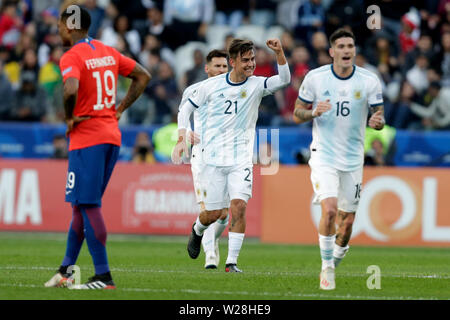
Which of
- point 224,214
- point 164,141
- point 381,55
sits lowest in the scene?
point 224,214

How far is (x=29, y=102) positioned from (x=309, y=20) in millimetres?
6728

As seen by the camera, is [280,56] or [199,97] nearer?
[280,56]

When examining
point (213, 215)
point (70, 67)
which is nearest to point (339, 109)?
point (213, 215)

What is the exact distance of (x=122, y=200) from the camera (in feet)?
64.7

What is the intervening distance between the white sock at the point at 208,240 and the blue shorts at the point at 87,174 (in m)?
3.83

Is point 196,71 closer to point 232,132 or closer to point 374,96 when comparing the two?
point 232,132

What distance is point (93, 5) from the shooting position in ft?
82.6

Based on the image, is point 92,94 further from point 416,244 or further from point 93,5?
point 93,5

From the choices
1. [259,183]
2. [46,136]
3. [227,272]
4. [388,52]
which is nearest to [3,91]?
[46,136]

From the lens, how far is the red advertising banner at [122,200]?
1952 cm

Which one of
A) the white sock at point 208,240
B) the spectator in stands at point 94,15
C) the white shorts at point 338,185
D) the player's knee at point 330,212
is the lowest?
the white sock at point 208,240

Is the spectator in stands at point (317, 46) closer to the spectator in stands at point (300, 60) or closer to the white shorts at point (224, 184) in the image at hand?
the spectator in stands at point (300, 60)

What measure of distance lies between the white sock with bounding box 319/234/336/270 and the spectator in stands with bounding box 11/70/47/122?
1372 centimetres

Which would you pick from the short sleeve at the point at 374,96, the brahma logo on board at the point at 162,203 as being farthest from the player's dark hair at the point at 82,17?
the brahma logo on board at the point at 162,203
